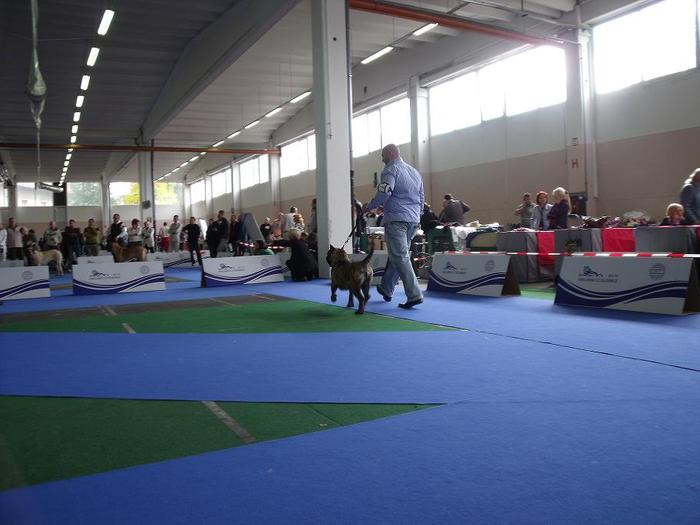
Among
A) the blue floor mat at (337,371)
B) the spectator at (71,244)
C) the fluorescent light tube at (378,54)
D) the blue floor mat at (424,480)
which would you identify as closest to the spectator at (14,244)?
the spectator at (71,244)

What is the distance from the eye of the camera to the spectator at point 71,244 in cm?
1852

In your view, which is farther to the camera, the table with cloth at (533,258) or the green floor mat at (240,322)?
the table with cloth at (533,258)

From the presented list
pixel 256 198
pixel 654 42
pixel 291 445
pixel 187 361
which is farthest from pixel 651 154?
pixel 256 198

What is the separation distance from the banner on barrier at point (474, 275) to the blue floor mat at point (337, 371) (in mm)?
2827

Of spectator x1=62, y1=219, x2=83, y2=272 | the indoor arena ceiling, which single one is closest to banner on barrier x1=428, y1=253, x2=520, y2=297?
the indoor arena ceiling

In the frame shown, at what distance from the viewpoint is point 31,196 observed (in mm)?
42375

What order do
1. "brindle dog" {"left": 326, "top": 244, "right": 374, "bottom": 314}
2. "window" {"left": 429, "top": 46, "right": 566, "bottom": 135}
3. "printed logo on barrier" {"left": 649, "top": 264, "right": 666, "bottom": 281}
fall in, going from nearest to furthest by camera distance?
"printed logo on barrier" {"left": 649, "top": 264, "right": 666, "bottom": 281} < "brindle dog" {"left": 326, "top": 244, "right": 374, "bottom": 314} < "window" {"left": 429, "top": 46, "right": 566, "bottom": 135}

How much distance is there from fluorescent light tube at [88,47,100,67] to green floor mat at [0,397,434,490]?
53.7ft

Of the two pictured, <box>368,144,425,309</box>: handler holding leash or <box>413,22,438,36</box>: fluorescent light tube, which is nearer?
<box>368,144,425,309</box>: handler holding leash

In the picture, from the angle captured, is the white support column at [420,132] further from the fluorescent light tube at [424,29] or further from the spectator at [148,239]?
the spectator at [148,239]

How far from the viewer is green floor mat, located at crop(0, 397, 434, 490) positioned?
2326mm

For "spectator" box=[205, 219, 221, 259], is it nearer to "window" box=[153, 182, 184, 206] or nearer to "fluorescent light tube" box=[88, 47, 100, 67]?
"fluorescent light tube" box=[88, 47, 100, 67]

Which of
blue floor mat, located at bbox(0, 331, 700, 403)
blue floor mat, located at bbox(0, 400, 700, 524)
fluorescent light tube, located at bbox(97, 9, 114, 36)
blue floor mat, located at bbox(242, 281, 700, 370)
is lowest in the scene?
blue floor mat, located at bbox(0, 400, 700, 524)

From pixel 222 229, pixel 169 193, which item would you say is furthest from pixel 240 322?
pixel 169 193
